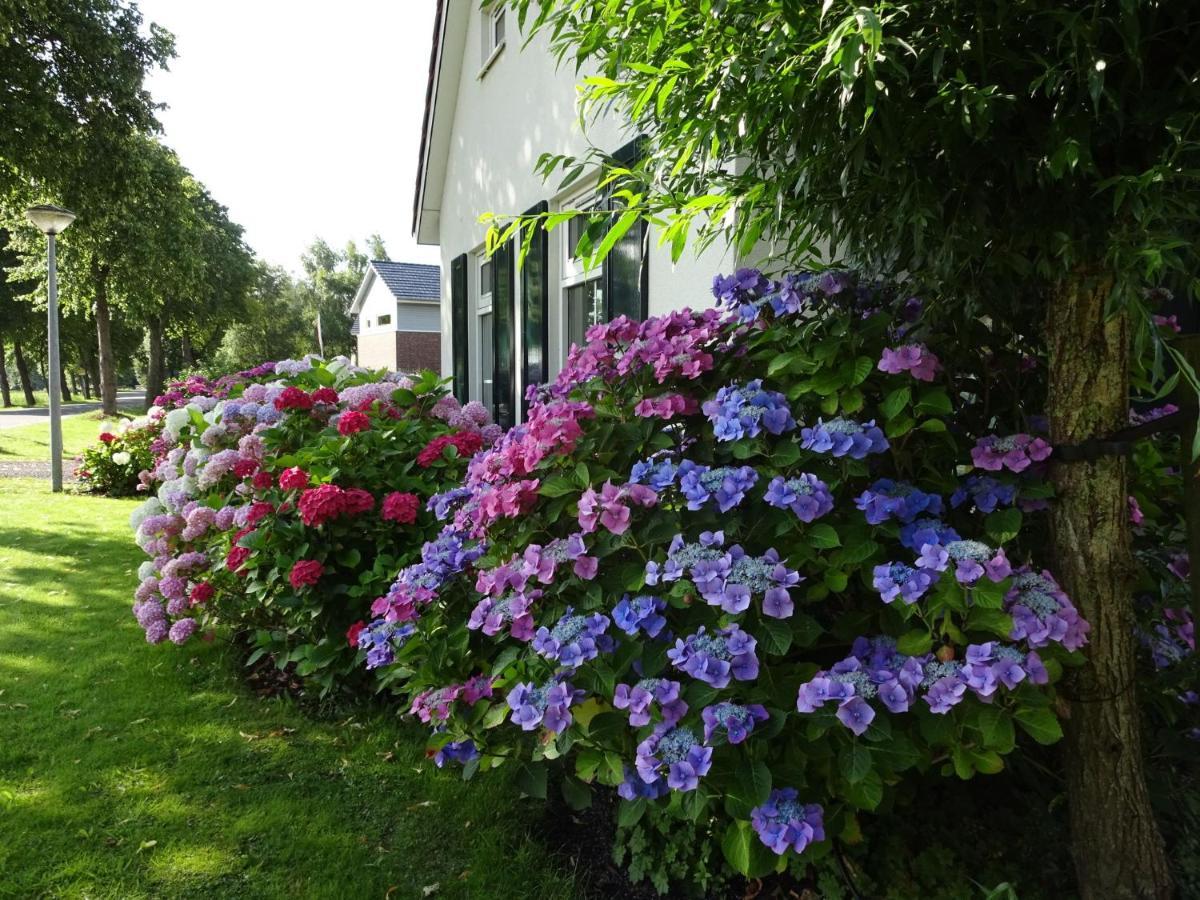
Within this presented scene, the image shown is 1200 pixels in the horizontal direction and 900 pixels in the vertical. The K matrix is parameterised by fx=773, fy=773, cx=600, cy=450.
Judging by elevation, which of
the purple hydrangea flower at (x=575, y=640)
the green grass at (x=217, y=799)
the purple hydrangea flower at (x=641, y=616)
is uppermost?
the purple hydrangea flower at (x=641, y=616)

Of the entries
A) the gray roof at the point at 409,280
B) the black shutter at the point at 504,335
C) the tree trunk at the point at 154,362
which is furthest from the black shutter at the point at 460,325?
the gray roof at the point at 409,280

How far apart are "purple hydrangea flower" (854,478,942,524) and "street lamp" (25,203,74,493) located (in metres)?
11.6

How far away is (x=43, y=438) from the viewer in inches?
830

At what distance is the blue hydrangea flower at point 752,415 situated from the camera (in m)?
1.91

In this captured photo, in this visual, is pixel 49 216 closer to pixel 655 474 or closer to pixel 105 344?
pixel 655 474

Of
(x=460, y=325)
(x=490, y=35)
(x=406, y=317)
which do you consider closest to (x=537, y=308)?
(x=460, y=325)

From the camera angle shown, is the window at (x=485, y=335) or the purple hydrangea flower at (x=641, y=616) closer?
the purple hydrangea flower at (x=641, y=616)

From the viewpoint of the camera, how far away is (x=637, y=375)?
235 cm

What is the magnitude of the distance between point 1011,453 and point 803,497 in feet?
1.79

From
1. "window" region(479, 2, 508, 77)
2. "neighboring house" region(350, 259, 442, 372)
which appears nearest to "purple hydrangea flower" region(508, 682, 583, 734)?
"window" region(479, 2, 508, 77)

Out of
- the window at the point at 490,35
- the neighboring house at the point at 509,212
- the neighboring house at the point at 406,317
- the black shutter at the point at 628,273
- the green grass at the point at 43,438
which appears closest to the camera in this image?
the black shutter at the point at 628,273

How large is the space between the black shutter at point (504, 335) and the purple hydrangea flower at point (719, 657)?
18.0 feet

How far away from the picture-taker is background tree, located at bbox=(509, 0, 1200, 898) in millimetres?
1414

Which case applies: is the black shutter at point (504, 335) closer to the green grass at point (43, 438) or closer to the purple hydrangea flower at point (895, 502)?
the purple hydrangea flower at point (895, 502)
